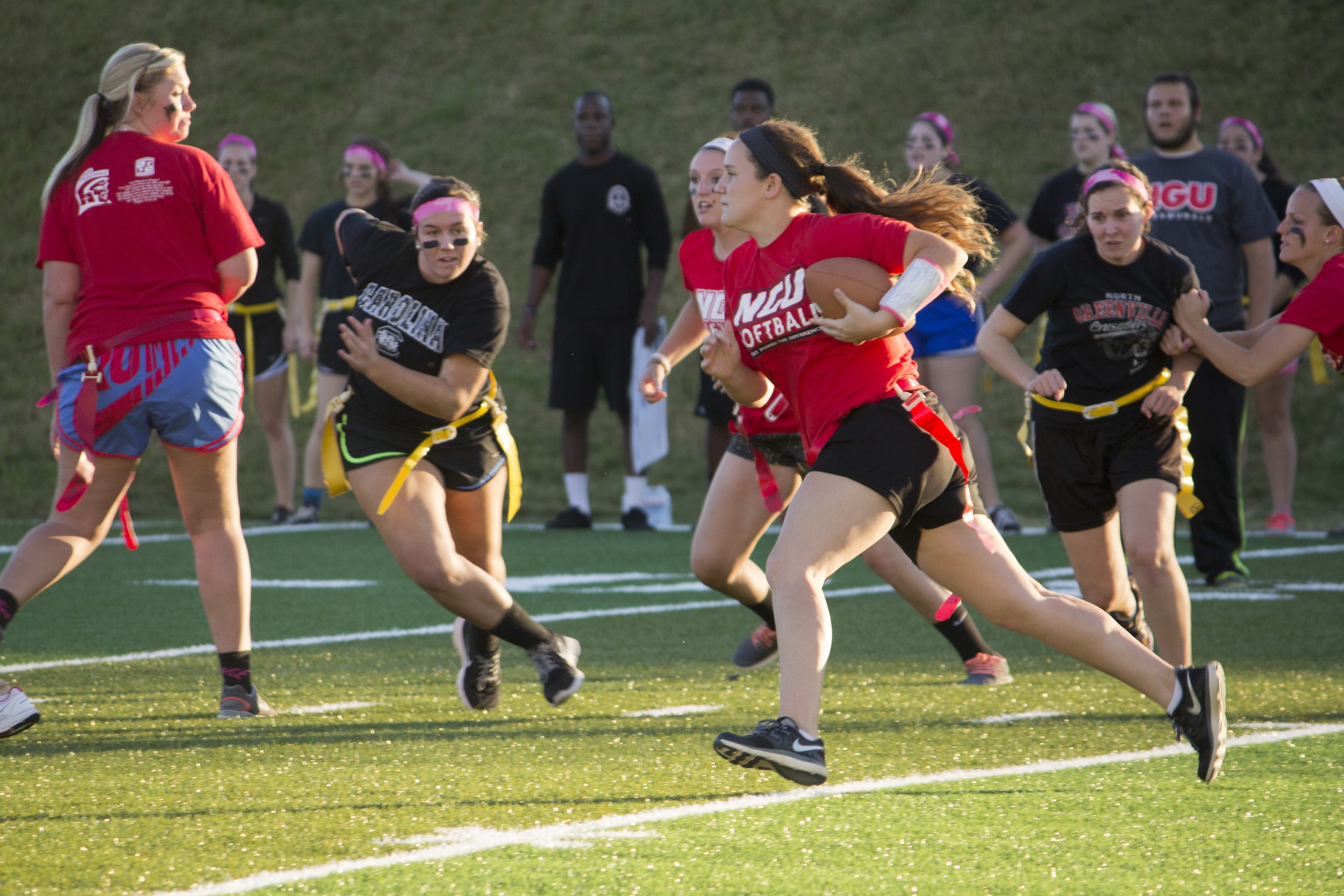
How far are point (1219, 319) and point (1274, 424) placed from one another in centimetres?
308

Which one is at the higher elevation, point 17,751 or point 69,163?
point 69,163

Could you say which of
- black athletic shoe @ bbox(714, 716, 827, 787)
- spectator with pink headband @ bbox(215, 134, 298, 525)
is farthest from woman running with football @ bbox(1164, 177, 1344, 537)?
Result: spectator with pink headband @ bbox(215, 134, 298, 525)

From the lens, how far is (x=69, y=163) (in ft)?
15.9

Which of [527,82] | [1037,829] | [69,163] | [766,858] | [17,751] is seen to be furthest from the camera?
[527,82]

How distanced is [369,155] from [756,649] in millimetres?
5416

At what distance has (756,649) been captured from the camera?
581 centimetres

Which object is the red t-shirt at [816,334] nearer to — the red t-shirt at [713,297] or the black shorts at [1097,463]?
the red t-shirt at [713,297]

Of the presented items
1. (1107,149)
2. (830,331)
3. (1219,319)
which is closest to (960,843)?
(830,331)

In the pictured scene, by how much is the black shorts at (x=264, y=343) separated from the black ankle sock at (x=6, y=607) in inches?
261

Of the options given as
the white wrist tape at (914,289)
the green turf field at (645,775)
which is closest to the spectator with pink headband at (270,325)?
the green turf field at (645,775)

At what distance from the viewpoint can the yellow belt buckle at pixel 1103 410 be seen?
5.32m

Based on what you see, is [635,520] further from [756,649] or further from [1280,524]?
[756,649]

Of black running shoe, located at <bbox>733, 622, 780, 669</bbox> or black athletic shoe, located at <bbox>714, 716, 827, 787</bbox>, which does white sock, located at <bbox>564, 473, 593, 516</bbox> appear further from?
black athletic shoe, located at <bbox>714, 716, 827, 787</bbox>

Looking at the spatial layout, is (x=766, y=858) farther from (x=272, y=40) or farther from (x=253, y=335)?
(x=272, y=40)
